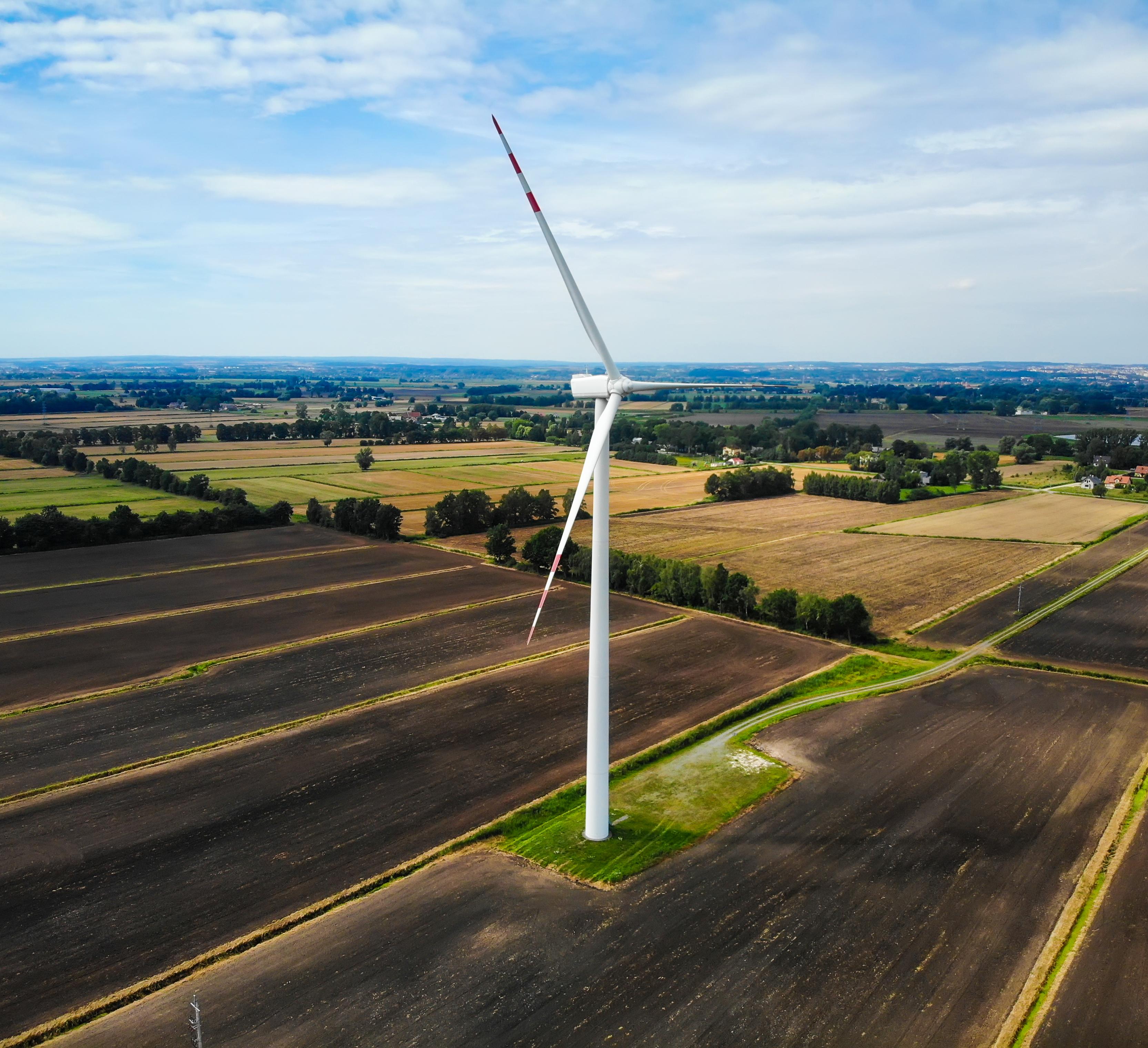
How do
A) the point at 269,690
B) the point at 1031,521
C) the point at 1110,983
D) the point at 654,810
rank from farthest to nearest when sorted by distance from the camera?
the point at 1031,521, the point at 269,690, the point at 654,810, the point at 1110,983

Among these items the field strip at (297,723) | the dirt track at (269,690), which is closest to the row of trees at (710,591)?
the dirt track at (269,690)

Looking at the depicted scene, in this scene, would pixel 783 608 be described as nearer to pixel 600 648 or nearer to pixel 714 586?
pixel 714 586

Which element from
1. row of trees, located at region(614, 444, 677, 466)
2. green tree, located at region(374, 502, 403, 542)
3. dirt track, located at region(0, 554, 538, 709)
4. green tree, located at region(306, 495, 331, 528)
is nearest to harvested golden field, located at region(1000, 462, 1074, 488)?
Answer: row of trees, located at region(614, 444, 677, 466)

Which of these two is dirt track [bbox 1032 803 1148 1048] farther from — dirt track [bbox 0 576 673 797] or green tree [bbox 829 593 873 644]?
dirt track [bbox 0 576 673 797]

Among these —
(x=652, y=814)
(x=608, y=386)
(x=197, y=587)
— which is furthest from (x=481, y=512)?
(x=608, y=386)

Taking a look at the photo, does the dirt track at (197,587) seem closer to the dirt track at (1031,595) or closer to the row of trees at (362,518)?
the row of trees at (362,518)

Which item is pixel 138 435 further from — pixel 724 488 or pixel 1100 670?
pixel 1100 670

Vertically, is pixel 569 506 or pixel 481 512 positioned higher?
pixel 481 512

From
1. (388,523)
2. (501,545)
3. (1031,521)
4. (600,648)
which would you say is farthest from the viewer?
(1031,521)
